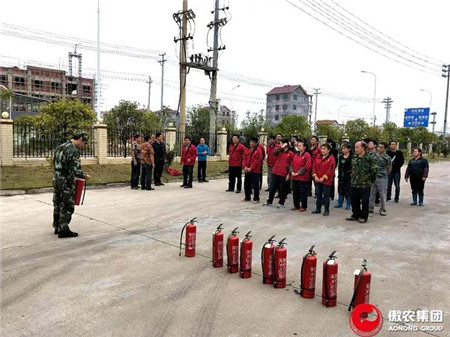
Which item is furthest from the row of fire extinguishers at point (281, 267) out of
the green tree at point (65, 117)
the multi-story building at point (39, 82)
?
the multi-story building at point (39, 82)

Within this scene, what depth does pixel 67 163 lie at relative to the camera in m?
6.43

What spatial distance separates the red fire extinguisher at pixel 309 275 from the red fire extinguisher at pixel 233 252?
0.99m

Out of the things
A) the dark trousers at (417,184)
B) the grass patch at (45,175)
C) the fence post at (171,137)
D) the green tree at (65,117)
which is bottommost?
the grass patch at (45,175)

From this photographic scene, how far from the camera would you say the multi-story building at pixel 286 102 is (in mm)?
92188

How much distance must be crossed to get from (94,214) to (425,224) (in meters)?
7.45

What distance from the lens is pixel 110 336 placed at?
11.2 feet

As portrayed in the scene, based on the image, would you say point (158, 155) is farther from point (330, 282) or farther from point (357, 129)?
point (357, 129)

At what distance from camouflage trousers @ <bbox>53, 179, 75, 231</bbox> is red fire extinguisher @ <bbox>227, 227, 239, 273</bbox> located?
3.09 metres

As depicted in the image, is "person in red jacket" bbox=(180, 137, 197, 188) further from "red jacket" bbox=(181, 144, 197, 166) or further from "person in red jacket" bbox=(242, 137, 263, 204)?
"person in red jacket" bbox=(242, 137, 263, 204)

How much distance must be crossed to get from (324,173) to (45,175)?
10497 millimetres

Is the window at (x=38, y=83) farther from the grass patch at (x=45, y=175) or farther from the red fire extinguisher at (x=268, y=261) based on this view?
the red fire extinguisher at (x=268, y=261)

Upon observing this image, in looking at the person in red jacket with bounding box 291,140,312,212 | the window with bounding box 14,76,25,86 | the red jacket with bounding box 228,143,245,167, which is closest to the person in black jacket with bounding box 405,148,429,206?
the person in red jacket with bounding box 291,140,312,212

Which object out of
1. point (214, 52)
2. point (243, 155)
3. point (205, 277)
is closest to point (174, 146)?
point (214, 52)

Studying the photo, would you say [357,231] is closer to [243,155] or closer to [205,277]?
[205,277]
